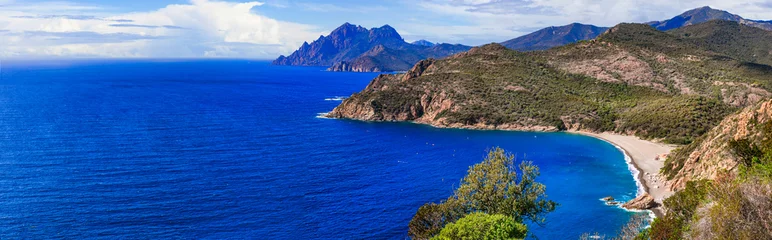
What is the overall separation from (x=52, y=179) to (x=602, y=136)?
10354 cm

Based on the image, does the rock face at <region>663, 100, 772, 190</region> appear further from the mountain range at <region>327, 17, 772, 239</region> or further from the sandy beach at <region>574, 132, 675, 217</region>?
the mountain range at <region>327, 17, 772, 239</region>

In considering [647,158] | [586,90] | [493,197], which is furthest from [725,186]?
[586,90]

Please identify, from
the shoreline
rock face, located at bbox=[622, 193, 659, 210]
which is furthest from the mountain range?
rock face, located at bbox=[622, 193, 659, 210]

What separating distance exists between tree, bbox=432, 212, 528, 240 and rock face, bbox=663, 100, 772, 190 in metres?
33.8

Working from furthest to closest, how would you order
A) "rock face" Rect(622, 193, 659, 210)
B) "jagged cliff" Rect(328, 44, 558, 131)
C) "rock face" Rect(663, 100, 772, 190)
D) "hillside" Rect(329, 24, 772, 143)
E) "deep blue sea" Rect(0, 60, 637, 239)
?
"jagged cliff" Rect(328, 44, 558, 131)
"hillside" Rect(329, 24, 772, 143)
"rock face" Rect(622, 193, 659, 210)
"rock face" Rect(663, 100, 772, 190)
"deep blue sea" Rect(0, 60, 637, 239)

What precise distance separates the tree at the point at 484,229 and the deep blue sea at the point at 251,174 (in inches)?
790

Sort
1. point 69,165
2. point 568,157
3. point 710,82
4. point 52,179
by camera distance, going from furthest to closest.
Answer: point 710,82 → point 568,157 → point 69,165 → point 52,179

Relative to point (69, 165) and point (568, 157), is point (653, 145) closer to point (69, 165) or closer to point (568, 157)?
point (568, 157)

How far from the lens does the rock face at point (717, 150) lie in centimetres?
6181

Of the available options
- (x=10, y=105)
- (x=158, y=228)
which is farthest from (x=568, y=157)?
(x=10, y=105)

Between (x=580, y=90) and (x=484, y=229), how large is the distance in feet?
398

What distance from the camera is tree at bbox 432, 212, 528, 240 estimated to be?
34.1m

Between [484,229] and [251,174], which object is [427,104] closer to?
[251,174]

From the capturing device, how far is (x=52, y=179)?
229ft
